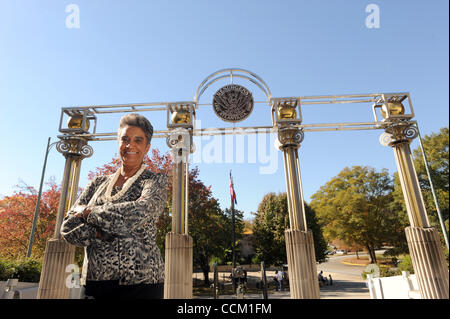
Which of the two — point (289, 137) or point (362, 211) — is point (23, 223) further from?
point (362, 211)

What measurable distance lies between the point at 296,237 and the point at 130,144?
19.0ft

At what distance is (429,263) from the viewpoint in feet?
22.9

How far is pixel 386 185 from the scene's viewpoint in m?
30.9

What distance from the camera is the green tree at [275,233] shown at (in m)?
23.2

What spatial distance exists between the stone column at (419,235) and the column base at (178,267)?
6914 mm

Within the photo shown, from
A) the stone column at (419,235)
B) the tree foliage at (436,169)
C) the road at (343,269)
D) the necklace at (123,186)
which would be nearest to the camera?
the necklace at (123,186)

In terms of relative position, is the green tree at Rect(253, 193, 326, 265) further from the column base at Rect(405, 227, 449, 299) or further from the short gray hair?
the short gray hair

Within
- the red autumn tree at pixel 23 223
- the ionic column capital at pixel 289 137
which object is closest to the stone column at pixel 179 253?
the ionic column capital at pixel 289 137

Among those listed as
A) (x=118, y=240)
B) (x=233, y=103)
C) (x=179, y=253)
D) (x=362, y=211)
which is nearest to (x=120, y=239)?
(x=118, y=240)

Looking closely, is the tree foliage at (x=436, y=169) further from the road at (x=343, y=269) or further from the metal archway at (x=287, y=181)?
the metal archway at (x=287, y=181)

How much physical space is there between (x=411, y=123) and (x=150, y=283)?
968 centimetres

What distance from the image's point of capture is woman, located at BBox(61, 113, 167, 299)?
316cm
